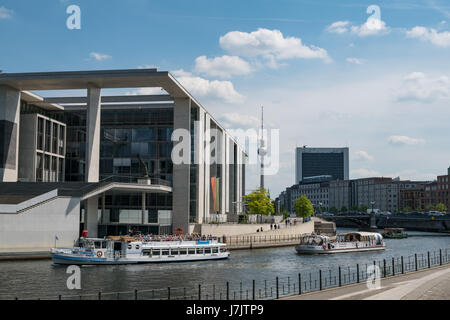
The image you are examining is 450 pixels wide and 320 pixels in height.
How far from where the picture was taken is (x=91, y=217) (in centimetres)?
7600

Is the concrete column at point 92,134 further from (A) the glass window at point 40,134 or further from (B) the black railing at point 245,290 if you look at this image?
(B) the black railing at point 245,290

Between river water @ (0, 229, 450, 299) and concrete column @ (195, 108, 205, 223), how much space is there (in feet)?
76.5

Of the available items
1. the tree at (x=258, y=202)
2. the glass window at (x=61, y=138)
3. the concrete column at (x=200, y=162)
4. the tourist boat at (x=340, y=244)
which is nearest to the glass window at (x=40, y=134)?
the glass window at (x=61, y=138)

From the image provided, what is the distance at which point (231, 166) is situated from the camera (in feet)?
463

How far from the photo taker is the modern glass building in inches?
3071

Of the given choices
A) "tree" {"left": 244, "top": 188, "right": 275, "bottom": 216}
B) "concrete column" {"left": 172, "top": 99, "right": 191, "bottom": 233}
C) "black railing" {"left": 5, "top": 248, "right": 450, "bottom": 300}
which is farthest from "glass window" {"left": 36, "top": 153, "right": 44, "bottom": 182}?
"black railing" {"left": 5, "top": 248, "right": 450, "bottom": 300}

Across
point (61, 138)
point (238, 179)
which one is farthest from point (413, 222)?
point (61, 138)

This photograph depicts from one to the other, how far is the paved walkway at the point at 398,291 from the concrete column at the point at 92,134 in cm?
5325

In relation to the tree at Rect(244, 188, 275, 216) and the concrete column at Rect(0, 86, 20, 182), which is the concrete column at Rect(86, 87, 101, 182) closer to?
the concrete column at Rect(0, 86, 20, 182)

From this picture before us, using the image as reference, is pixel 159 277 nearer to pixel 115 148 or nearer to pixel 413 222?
pixel 115 148

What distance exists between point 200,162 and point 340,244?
28770 millimetres

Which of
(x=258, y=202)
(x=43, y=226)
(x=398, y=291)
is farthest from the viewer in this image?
(x=258, y=202)
